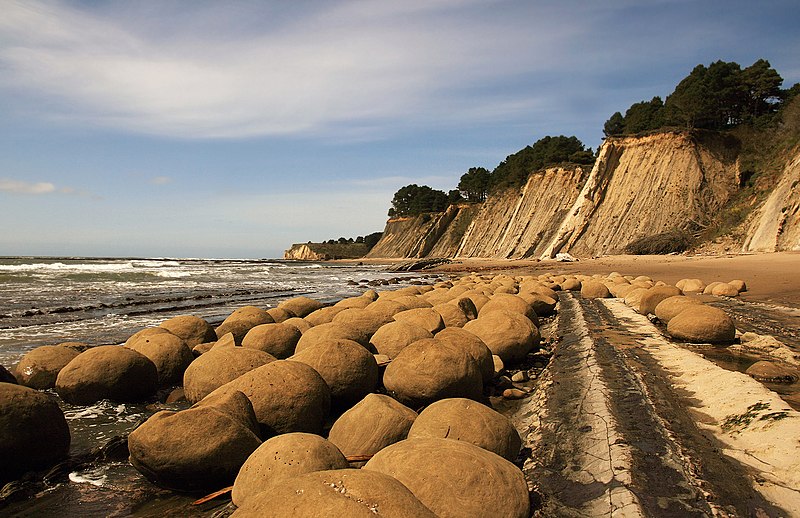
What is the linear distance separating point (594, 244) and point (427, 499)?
43.0 meters

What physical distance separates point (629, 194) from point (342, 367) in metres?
42.7

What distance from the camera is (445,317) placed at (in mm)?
8453

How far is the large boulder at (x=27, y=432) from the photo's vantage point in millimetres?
4176

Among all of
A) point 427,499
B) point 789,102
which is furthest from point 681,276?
point 789,102

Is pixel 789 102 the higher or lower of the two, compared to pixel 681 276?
higher

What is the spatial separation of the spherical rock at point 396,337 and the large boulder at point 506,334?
845 mm

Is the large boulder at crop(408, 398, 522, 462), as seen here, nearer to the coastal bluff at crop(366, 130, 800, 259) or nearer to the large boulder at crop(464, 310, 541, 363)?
the large boulder at crop(464, 310, 541, 363)

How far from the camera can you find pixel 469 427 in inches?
145

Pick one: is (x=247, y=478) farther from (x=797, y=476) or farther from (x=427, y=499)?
(x=797, y=476)

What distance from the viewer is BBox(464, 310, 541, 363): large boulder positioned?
682 centimetres

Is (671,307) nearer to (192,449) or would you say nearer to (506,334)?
(506,334)

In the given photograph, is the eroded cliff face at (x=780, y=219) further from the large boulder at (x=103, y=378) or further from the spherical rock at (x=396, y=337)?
the large boulder at (x=103, y=378)

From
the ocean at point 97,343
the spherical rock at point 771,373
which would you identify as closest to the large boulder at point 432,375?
the ocean at point 97,343

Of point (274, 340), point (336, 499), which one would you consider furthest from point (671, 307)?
point (336, 499)
